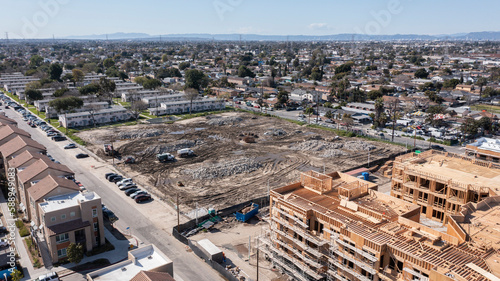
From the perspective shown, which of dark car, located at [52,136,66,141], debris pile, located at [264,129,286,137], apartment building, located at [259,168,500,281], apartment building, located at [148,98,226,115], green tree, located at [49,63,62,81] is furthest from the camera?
green tree, located at [49,63,62,81]

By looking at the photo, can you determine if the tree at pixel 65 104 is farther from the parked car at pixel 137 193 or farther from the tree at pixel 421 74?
the tree at pixel 421 74

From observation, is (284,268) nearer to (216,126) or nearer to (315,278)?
(315,278)

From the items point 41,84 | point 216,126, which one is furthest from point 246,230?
point 41,84

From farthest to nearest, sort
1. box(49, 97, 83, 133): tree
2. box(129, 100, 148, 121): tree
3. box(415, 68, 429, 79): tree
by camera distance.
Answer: box(415, 68, 429, 79): tree
box(129, 100, 148, 121): tree
box(49, 97, 83, 133): tree

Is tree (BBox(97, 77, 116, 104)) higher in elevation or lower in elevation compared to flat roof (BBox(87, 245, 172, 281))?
higher

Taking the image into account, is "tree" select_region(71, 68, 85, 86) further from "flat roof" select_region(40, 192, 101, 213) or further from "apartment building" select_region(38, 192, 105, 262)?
"apartment building" select_region(38, 192, 105, 262)

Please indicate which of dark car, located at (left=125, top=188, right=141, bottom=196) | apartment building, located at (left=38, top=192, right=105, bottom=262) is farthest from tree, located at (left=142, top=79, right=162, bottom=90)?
apartment building, located at (left=38, top=192, right=105, bottom=262)

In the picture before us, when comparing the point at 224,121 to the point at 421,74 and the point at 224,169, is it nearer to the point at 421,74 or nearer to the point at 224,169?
the point at 224,169
